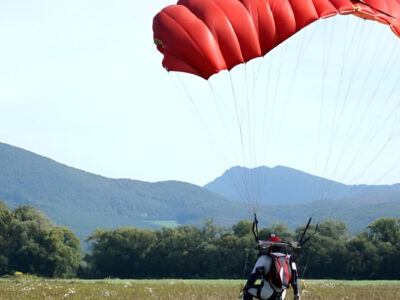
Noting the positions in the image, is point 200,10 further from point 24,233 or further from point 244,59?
point 24,233

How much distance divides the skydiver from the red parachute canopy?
4.24m

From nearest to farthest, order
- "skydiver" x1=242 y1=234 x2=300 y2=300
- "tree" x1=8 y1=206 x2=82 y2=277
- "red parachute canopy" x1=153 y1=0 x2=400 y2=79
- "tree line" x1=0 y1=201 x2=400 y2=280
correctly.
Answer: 1. "skydiver" x1=242 y1=234 x2=300 y2=300
2. "red parachute canopy" x1=153 y1=0 x2=400 y2=79
3. "tree line" x1=0 y1=201 x2=400 y2=280
4. "tree" x1=8 y1=206 x2=82 y2=277

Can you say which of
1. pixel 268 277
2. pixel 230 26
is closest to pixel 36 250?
pixel 230 26

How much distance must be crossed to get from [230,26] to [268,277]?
5.76 metres

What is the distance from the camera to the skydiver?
47.1 feet

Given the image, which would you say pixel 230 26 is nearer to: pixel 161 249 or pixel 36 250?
pixel 161 249

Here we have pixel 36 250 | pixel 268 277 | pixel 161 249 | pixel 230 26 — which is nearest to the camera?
pixel 268 277

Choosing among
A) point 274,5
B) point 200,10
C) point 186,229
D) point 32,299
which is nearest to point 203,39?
point 200,10

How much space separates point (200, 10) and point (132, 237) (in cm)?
6454

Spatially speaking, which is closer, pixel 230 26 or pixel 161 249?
pixel 230 26

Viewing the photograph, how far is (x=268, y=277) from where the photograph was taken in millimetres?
14359

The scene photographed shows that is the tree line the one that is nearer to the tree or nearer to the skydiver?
the tree

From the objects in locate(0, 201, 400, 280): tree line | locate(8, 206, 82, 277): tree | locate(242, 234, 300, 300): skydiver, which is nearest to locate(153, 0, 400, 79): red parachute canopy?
locate(242, 234, 300, 300): skydiver

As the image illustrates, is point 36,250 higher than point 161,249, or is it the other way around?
point 161,249
